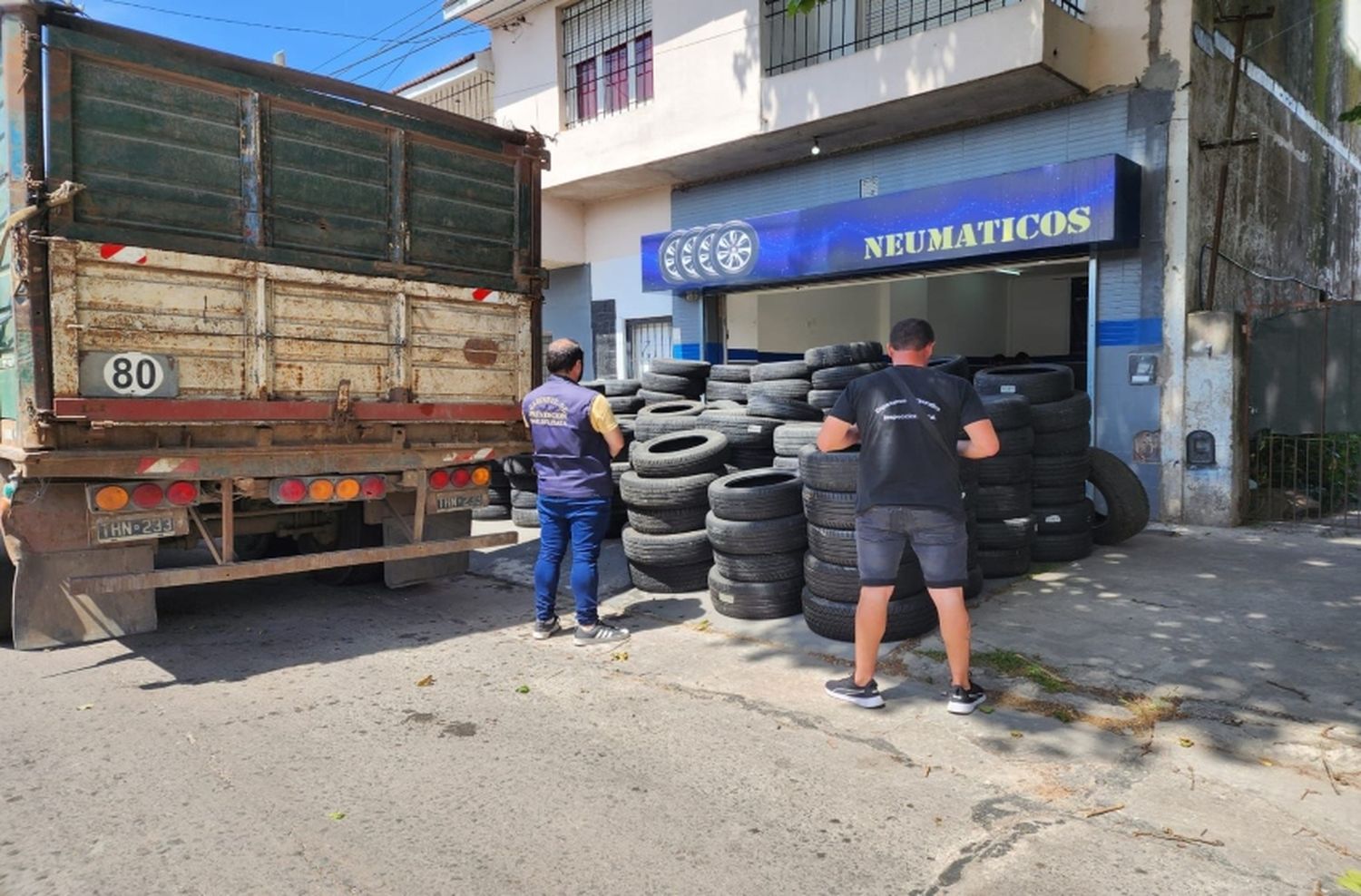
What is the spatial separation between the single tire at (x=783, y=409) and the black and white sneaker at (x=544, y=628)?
326 cm

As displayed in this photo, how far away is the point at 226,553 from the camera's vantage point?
5.64 m

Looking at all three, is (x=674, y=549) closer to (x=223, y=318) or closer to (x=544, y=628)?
(x=544, y=628)

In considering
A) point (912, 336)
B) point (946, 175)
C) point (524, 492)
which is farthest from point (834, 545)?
point (946, 175)

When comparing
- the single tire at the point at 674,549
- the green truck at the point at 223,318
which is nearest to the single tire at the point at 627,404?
the green truck at the point at 223,318

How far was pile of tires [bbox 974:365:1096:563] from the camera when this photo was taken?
744 cm

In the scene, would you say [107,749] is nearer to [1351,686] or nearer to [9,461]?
[9,461]

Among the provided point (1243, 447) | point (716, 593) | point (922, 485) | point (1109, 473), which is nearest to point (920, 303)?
point (1243, 447)

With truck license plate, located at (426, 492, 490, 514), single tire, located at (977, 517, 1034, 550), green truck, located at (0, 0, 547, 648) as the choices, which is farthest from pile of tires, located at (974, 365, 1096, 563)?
truck license plate, located at (426, 492, 490, 514)

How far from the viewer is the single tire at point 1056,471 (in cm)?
742

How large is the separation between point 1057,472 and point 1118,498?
87cm

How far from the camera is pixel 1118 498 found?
→ 786 cm

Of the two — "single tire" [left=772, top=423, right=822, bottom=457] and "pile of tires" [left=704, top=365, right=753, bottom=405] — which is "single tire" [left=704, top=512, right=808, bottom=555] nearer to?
"single tire" [left=772, top=423, right=822, bottom=457]

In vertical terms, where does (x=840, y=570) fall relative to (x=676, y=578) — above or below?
above

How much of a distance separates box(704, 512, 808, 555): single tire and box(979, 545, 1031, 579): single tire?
1.58 metres
